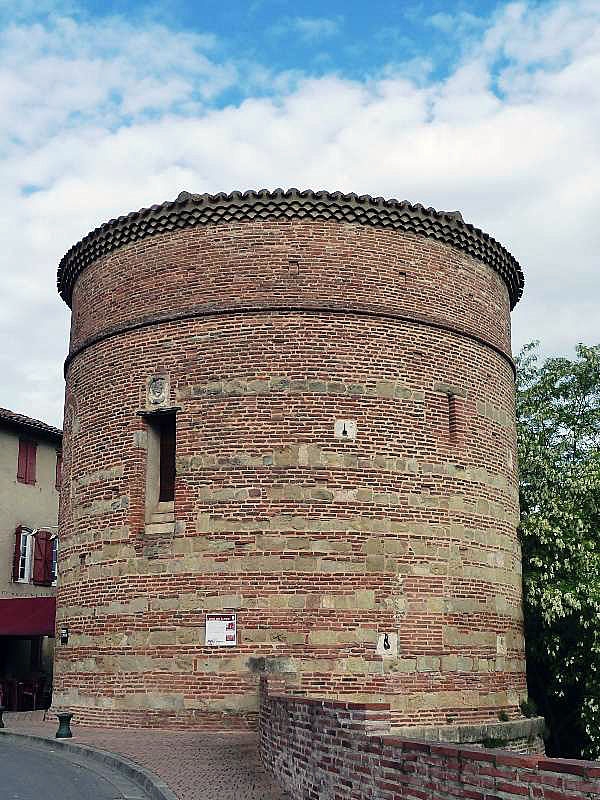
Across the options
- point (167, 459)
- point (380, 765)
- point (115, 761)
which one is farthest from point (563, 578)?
point (380, 765)

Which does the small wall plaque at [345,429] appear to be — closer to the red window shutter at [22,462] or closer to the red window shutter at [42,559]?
the red window shutter at [22,462]

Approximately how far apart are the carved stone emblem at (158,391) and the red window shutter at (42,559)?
14.7m

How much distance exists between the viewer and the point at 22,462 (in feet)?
95.8

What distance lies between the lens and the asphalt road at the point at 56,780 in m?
10.3

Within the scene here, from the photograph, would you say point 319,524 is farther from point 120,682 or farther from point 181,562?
point 120,682

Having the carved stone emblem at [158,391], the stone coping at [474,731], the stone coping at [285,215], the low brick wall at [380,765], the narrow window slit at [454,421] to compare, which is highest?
the stone coping at [285,215]

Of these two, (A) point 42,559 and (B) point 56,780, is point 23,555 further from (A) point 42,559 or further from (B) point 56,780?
(B) point 56,780

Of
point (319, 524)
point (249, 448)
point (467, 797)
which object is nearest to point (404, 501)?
point (319, 524)

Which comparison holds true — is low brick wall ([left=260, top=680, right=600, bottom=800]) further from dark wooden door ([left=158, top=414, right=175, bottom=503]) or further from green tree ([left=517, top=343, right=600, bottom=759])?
green tree ([left=517, top=343, right=600, bottom=759])

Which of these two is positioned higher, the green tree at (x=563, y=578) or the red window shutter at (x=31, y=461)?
the red window shutter at (x=31, y=461)

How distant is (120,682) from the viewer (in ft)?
50.3

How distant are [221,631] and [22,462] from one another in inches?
650

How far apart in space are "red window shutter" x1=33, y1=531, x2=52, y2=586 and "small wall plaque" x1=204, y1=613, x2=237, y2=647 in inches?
619

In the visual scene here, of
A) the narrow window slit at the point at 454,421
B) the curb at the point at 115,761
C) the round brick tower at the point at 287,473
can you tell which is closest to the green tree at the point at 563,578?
the round brick tower at the point at 287,473
